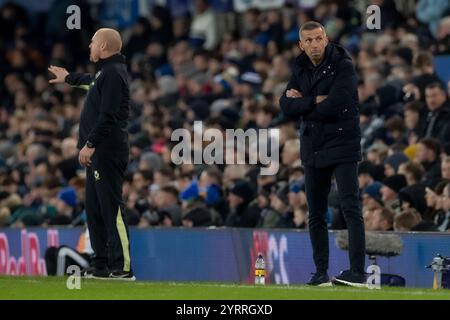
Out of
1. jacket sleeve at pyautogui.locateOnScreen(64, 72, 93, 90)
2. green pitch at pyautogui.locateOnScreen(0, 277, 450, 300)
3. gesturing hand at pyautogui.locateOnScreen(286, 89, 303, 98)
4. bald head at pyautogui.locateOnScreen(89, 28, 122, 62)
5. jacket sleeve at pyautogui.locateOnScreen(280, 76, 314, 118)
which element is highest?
bald head at pyautogui.locateOnScreen(89, 28, 122, 62)

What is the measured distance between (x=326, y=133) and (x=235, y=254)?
15.1ft

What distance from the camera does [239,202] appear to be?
17.3 meters

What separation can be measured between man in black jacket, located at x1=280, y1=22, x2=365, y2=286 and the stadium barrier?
2097mm

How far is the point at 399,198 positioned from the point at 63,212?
6.09 m

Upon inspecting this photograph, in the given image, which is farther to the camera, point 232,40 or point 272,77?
point 232,40

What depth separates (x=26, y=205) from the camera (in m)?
21.1

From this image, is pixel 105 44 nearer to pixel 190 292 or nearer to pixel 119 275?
pixel 119 275

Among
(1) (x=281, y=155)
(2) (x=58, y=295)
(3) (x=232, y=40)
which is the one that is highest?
(3) (x=232, y=40)

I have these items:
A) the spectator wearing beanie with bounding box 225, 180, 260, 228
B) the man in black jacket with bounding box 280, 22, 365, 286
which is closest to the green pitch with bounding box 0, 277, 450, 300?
the man in black jacket with bounding box 280, 22, 365, 286

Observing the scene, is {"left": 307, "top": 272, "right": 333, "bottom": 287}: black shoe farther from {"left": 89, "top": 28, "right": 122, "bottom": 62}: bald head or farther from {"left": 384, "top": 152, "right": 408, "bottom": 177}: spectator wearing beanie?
{"left": 384, "top": 152, "right": 408, "bottom": 177}: spectator wearing beanie

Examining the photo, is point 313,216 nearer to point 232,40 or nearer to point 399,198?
point 399,198

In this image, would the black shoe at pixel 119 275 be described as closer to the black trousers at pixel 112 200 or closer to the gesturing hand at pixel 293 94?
the black trousers at pixel 112 200

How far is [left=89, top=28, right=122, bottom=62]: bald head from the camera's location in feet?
40.1
